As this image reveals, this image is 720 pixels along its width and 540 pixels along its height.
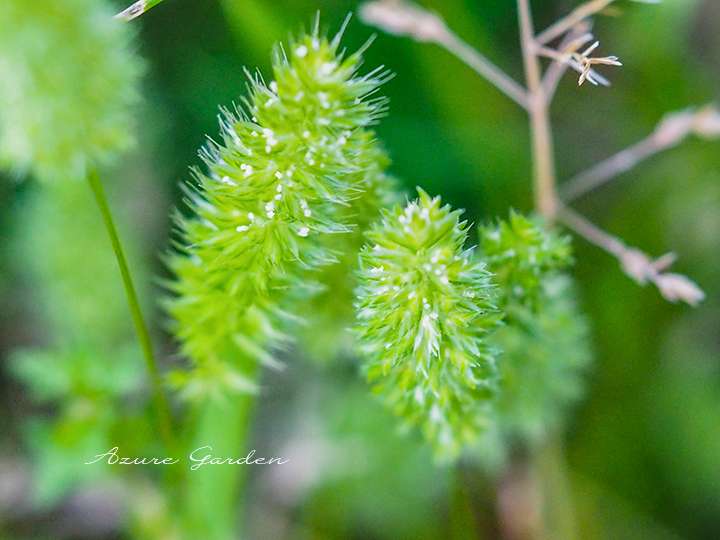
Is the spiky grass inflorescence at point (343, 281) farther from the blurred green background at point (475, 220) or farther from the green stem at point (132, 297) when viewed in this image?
the blurred green background at point (475, 220)

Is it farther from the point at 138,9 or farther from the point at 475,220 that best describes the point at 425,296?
the point at 475,220

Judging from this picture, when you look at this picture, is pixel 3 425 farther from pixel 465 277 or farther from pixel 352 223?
pixel 465 277

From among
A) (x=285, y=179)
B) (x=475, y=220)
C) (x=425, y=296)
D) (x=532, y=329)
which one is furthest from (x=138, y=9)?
(x=475, y=220)

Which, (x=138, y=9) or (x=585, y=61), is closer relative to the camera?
(x=585, y=61)

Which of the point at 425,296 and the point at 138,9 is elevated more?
the point at 138,9

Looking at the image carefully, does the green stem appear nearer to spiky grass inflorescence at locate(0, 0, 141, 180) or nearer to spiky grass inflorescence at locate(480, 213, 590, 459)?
spiky grass inflorescence at locate(0, 0, 141, 180)

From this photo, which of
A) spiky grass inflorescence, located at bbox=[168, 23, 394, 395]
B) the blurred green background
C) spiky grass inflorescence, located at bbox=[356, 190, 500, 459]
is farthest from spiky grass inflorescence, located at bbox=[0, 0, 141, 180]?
the blurred green background

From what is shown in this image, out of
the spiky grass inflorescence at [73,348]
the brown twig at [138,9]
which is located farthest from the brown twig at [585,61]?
the spiky grass inflorescence at [73,348]
